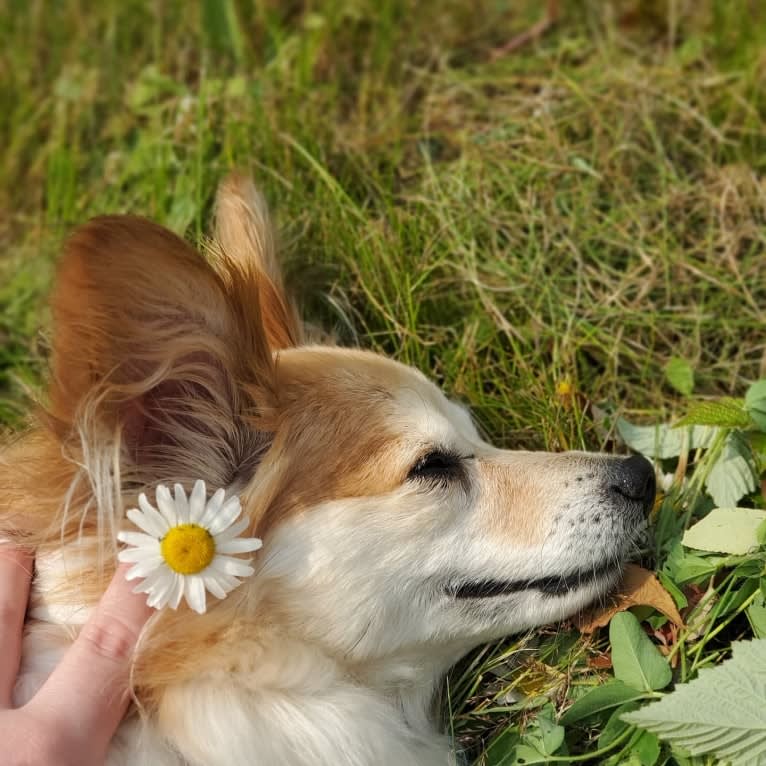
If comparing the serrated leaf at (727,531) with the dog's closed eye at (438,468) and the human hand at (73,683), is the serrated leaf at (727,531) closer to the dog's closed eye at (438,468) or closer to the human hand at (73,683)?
the dog's closed eye at (438,468)

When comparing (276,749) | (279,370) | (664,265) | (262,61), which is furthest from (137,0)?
(276,749)

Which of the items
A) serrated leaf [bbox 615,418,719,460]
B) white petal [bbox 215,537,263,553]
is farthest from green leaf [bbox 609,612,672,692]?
white petal [bbox 215,537,263,553]

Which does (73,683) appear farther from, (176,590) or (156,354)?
(156,354)

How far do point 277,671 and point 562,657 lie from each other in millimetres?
769

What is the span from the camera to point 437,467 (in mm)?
2410

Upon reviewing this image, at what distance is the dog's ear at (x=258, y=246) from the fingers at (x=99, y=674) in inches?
38.1

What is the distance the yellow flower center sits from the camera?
2.04 metres

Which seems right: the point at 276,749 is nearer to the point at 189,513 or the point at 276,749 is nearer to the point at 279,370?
the point at 189,513

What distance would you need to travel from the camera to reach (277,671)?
86.4 inches

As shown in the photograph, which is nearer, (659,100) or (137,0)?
(659,100)

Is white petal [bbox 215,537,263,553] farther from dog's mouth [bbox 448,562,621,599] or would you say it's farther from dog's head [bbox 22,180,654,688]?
dog's mouth [bbox 448,562,621,599]

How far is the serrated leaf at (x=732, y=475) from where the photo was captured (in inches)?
104

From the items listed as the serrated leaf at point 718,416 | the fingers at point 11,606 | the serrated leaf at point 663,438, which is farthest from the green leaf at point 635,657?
the fingers at point 11,606

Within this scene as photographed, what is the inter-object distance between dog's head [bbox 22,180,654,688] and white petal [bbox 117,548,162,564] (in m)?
0.10
